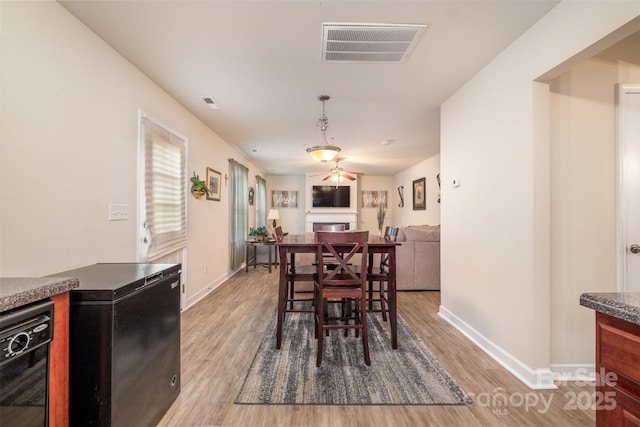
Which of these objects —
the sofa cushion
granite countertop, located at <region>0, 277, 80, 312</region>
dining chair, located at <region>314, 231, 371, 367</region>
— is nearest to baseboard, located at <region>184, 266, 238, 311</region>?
dining chair, located at <region>314, 231, 371, 367</region>

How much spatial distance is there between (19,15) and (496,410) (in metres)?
3.49

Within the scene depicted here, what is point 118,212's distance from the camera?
217cm

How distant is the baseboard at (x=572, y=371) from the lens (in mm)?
1949

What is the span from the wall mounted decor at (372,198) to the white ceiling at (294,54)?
Result: 4.95 m

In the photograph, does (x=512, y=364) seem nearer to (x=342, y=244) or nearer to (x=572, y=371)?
(x=572, y=371)

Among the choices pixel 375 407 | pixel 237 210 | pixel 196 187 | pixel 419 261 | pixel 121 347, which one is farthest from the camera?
pixel 237 210

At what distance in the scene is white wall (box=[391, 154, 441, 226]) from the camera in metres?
6.10

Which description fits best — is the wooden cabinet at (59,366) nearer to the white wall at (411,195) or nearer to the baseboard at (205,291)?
the baseboard at (205,291)

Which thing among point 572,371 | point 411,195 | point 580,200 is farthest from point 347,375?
point 411,195

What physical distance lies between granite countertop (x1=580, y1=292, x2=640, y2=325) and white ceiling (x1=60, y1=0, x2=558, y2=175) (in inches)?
67.4

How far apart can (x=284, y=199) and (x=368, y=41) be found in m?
7.07

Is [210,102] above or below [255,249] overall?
above

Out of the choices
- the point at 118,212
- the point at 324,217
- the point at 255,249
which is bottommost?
the point at 255,249

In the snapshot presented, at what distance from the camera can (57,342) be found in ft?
3.53
